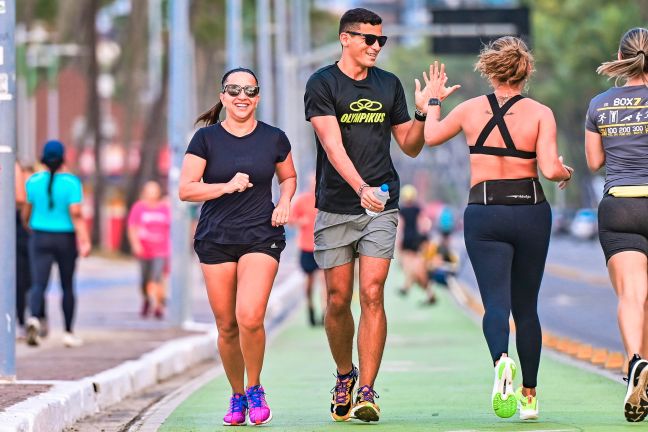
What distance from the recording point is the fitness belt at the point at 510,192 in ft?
30.5

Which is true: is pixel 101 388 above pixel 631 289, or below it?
below

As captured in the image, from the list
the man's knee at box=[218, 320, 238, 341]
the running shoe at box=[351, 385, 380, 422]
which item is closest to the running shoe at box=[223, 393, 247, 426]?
the man's knee at box=[218, 320, 238, 341]

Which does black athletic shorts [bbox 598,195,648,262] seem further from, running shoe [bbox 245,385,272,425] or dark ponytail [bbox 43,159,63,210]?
dark ponytail [bbox 43,159,63,210]

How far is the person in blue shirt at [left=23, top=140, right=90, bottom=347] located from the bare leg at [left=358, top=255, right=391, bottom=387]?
6.63 meters

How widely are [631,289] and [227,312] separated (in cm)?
216

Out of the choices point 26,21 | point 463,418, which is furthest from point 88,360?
point 26,21

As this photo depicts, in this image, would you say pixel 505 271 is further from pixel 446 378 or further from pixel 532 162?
pixel 446 378

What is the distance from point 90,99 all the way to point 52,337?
97.5 ft

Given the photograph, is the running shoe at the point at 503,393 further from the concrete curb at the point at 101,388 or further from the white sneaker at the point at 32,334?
the white sneaker at the point at 32,334

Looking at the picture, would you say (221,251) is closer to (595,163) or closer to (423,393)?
(595,163)

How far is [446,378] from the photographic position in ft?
43.6

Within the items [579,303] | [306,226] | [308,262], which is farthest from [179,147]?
[579,303]

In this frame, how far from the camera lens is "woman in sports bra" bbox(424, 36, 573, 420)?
925 cm

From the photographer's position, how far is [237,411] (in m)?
9.66
